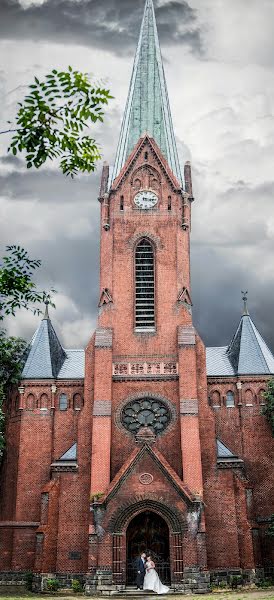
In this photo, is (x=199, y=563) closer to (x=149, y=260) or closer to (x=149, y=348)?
(x=149, y=348)

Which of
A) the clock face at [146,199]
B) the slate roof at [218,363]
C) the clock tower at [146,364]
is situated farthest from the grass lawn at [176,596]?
the clock face at [146,199]

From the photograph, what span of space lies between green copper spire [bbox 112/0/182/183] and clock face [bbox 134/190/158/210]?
3.26 meters

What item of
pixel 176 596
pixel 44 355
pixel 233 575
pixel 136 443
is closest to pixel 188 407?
pixel 136 443

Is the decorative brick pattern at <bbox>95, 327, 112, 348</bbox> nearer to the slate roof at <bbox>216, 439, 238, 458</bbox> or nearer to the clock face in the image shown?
the slate roof at <bbox>216, 439, 238, 458</bbox>

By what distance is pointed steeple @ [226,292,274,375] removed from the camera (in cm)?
4128

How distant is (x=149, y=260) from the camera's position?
4147 centimetres

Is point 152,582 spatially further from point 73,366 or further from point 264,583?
point 73,366

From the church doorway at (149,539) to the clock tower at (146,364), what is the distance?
0.05 meters

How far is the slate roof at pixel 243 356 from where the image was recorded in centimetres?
4138

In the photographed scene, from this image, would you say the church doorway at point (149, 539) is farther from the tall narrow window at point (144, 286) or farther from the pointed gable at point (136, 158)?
the pointed gable at point (136, 158)

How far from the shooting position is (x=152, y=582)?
3038 centimetres

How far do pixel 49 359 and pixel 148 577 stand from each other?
53.1 feet

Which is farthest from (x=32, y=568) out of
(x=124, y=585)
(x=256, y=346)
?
(x=256, y=346)

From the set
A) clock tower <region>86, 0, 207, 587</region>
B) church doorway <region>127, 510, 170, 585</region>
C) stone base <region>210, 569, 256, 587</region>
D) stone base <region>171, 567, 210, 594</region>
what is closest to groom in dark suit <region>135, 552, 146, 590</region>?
clock tower <region>86, 0, 207, 587</region>
